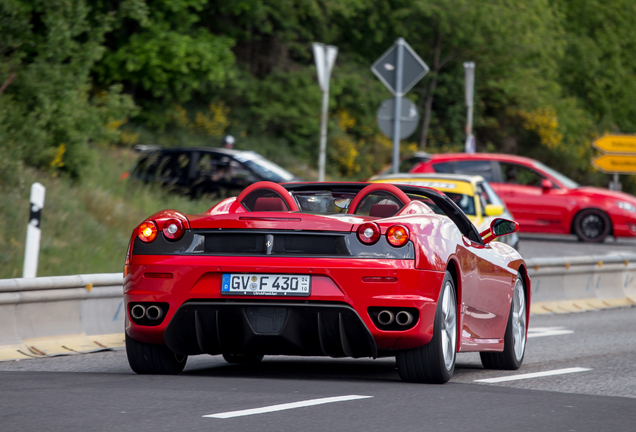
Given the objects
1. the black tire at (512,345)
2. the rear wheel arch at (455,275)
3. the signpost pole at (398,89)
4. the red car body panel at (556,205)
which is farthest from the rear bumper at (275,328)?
the red car body panel at (556,205)

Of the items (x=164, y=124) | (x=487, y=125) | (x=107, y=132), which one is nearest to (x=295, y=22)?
(x=164, y=124)

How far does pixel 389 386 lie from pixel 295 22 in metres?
29.0

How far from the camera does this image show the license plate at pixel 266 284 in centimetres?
640

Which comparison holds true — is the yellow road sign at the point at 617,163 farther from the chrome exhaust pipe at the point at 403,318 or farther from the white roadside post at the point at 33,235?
the chrome exhaust pipe at the point at 403,318

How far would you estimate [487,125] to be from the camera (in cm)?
4459

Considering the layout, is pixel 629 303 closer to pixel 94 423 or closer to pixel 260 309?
pixel 260 309

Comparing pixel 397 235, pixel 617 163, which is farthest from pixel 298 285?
pixel 617 163

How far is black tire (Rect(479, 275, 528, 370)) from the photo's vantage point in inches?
326

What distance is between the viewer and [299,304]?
6.39m

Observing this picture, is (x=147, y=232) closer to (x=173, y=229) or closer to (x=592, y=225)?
(x=173, y=229)

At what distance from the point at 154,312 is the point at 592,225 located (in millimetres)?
19335

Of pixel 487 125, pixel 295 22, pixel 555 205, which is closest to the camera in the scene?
pixel 555 205

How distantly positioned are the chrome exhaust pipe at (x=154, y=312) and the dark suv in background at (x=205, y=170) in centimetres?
1399

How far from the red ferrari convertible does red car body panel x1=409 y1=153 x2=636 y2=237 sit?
17209 millimetres
